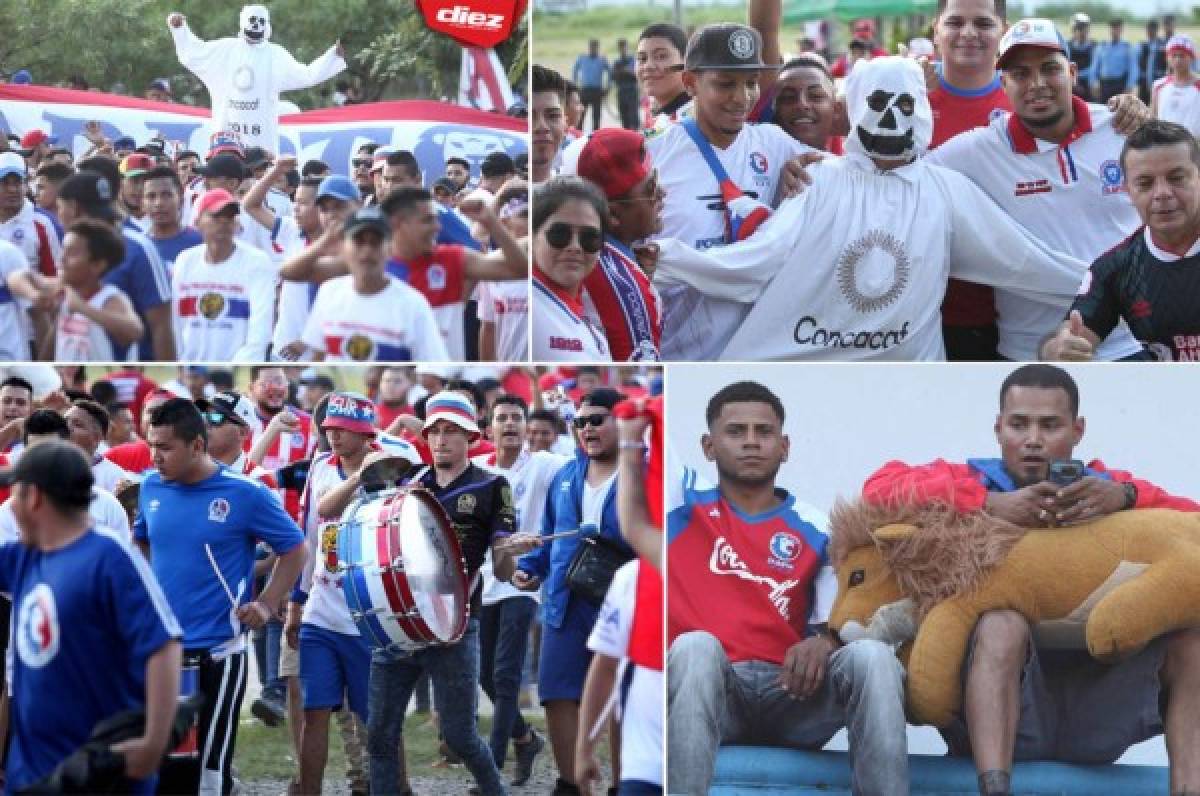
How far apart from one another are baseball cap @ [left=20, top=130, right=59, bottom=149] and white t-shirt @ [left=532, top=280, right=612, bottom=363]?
180cm

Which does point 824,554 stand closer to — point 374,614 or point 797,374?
point 797,374

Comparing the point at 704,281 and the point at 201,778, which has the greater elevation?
the point at 704,281

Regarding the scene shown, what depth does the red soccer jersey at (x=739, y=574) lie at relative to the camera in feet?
21.4

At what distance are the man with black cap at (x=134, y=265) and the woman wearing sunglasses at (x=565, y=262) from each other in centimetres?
121

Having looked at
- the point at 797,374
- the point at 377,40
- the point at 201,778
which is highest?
the point at 377,40

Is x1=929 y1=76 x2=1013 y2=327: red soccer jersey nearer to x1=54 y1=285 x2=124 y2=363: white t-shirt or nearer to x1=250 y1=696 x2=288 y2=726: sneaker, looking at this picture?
x1=54 y1=285 x2=124 y2=363: white t-shirt

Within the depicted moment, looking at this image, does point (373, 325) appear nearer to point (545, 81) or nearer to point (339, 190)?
point (339, 190)

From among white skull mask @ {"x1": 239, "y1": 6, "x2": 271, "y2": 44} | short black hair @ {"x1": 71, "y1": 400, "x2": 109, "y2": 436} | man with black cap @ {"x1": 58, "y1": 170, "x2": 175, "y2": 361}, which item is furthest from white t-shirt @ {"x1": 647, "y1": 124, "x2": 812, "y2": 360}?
short black hair @ {"x1": 71, "y1": 400, "x2": 109, "y2": 436}

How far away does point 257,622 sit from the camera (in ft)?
22.0

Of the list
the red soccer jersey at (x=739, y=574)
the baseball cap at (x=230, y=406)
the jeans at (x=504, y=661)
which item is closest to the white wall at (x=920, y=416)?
the red soccer jersey at (x=739, y=574)

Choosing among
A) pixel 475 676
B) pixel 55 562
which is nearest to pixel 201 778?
pixel 475 676

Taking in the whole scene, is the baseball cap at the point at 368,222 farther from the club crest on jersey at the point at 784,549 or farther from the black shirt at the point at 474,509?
the club crest on jersey at the point at 784,549

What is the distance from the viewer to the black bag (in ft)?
21.9

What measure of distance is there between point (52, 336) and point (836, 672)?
2.78 meters
